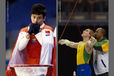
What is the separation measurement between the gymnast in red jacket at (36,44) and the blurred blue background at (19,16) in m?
0.11

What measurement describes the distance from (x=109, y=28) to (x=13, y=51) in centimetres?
280

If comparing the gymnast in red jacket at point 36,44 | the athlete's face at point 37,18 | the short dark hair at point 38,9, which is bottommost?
the gymnast in red jacket at point 36,44

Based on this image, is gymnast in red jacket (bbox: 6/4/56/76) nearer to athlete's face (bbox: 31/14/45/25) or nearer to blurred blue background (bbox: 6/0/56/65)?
athlete's face (bbox: 31/14/45/25)

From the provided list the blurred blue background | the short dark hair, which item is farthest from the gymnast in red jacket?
the blurred blue background

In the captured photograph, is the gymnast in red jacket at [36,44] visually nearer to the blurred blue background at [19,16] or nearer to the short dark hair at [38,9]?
the short dark hair at [38,9]

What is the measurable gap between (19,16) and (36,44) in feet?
3.07

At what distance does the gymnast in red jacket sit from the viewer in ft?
61.1

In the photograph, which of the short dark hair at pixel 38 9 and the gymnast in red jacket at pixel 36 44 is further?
the short dark hair at pixel 38 9

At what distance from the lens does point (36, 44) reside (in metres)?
18.6

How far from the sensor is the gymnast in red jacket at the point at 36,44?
733 inches

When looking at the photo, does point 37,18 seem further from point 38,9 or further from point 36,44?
point 36,44

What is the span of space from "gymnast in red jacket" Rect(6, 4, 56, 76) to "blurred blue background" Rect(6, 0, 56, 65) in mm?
113

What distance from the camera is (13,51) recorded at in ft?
61.4

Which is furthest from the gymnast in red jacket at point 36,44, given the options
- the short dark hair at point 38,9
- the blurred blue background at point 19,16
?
the blurred blue background at point 19,16
